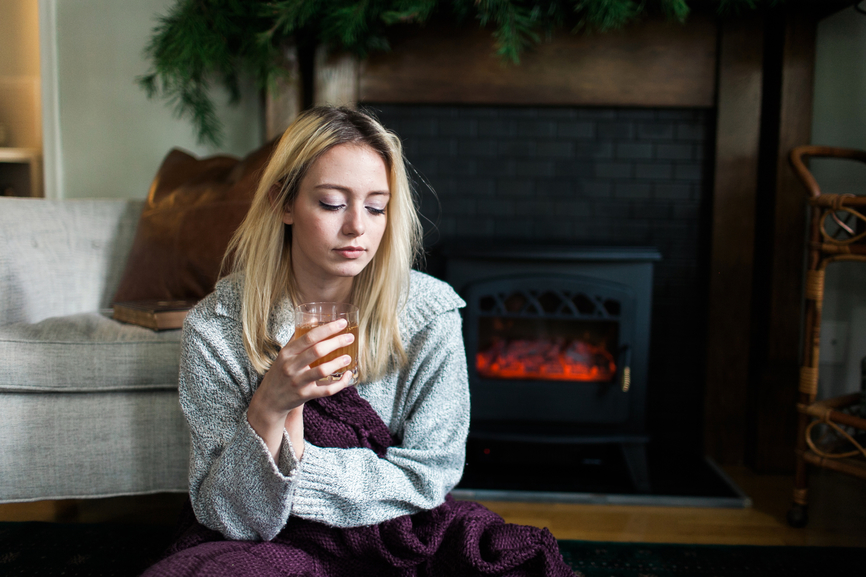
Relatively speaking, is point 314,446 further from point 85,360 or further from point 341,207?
point 85,360

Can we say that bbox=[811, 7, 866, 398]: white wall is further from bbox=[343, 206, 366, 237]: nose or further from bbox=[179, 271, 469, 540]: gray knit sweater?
bbox=[343, 206, 366, 237]: nose

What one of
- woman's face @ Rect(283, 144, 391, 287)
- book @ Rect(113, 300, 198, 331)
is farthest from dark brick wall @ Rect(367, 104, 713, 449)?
woman's face @ Rect(283, 144, 391, 287)

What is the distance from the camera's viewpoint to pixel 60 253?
5.84ft

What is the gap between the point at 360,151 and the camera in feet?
3.29

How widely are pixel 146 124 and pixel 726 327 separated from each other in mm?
2225

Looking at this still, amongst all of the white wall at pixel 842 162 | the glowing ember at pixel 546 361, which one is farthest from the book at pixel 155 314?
the white wall at pixel 842 162

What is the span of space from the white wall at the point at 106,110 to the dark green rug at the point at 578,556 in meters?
1.35

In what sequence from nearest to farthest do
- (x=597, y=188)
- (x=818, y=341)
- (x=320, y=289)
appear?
(x=320, y=289), (x=818, y=341), (x=597, y=188)

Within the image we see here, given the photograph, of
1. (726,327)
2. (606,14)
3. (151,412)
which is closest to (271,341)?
(151,412)

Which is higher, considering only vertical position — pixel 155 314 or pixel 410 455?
pixel 155 314

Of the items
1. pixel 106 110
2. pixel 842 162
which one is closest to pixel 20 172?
pixel 106 110

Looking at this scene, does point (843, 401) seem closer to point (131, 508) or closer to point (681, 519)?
point (681, 519)

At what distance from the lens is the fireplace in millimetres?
1853

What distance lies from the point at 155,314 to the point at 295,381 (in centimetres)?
81
